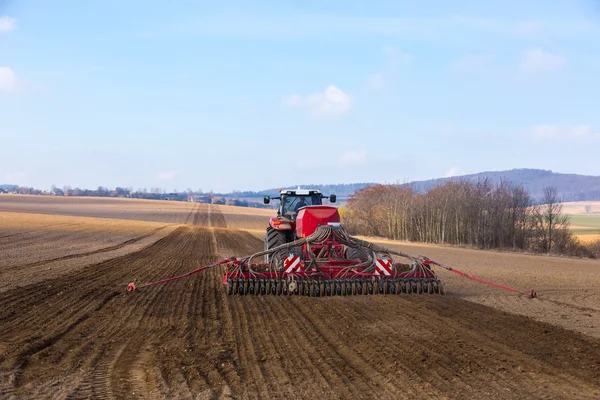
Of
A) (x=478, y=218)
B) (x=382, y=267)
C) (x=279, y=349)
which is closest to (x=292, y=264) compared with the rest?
(x=382, y=267)

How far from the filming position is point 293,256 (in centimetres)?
1331

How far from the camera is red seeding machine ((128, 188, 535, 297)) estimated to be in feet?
42.0

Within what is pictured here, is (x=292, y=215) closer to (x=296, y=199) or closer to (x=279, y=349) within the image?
(x=296, y=199)

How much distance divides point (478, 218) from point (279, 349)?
41.5 meters

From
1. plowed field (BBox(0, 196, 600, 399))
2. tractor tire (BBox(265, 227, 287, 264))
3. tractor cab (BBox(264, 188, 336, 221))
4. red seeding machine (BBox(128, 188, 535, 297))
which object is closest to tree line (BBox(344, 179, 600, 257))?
tractor cab (BBox(264, 188, 336, 221))

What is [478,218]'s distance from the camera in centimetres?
4691

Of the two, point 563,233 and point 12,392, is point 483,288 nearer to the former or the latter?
point 12,392

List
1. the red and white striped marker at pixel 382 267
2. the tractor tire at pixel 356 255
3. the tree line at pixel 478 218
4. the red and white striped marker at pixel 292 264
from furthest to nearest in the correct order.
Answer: the tree line at pixel 478 218, the tractor tire at pixel 356 255, the red and white striped marker at pixel 382 267, the red and white striped marker at pixel 292 264

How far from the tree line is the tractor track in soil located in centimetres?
3251

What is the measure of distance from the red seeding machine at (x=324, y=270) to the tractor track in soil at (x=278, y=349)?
44 centimetres

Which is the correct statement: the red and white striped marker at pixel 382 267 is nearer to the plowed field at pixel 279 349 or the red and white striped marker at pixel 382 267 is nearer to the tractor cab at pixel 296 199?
the plowed field at pixel 279 349

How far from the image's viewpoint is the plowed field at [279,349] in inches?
238

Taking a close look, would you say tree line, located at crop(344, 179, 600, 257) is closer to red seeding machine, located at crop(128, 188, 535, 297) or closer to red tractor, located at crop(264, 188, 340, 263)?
red tractor, located at crop(264, 188, 340, 263)

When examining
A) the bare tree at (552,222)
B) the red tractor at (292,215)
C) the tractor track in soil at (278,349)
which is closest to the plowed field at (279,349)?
the tractor track in soil at (278,349)
